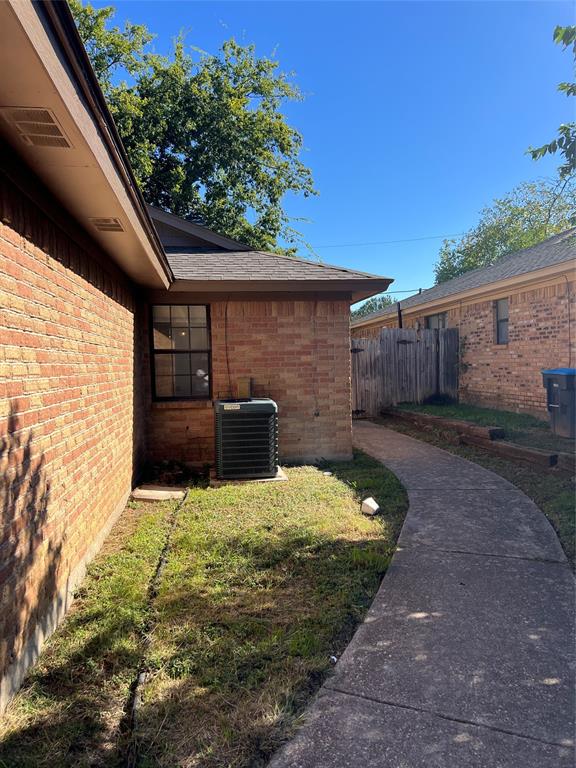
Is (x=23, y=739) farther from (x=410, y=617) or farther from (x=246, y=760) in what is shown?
(x=410, y=617)

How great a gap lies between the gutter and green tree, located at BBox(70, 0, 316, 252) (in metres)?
16.0

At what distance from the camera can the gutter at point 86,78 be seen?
5.48 feet

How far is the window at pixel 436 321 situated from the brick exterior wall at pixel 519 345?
0.64 meters

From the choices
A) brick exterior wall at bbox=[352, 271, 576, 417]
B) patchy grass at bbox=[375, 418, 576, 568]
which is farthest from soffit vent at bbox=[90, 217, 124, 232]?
brick exterior wall at bbox=[352, 271, 576, 417]

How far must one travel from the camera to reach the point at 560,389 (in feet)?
25.1

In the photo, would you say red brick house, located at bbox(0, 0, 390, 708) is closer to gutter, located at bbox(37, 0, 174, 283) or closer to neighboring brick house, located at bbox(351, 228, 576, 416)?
gutter, located at bbox(37, 0, 174, 283)

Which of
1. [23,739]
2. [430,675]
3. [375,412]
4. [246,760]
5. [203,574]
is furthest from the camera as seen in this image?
[375,412]

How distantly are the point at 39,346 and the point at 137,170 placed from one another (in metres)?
16.7

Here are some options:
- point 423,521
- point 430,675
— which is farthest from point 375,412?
point 430,675

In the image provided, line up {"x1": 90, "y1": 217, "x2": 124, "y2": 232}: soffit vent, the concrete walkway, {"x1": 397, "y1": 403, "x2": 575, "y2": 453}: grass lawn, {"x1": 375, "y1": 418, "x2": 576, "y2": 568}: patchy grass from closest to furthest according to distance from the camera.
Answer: the concrete walkway, {"x1": 90, "y1": 217, "x2": 124, "y2": 232}: soffit vent, {"x1": 375, "y1": 418, "x2": 576, "y2": 568}: patchy grass, {"x1": 397, "y1": 403, "x2": 575, "y2": 453}: grass lawn

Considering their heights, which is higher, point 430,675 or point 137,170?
point 137,170

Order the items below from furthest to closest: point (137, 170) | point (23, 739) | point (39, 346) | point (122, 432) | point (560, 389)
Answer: point (137, 170) → point (560, 389) → point (122, 432) → point (39, 346) → point (23, 739)

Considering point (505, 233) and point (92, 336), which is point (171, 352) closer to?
point (92, 336)

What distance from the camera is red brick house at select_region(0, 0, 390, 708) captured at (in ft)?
7.16
